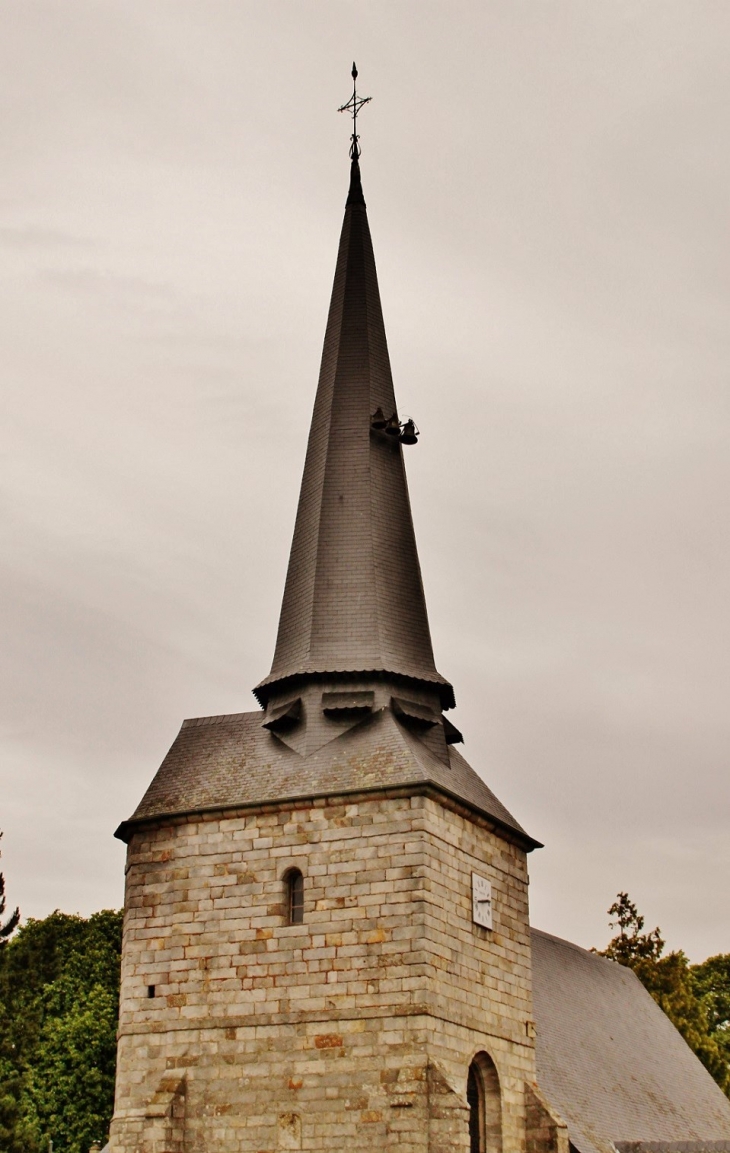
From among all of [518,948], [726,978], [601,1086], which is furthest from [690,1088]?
[726,978]

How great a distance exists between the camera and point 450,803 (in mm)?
19969

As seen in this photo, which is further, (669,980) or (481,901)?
(669,980)

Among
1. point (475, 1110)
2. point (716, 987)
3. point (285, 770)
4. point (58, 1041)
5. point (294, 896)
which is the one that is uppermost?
point (716, 987)

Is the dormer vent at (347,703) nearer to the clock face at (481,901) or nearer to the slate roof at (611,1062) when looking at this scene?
the clock face at (481,901)

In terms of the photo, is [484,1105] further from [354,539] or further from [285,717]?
[354,539]

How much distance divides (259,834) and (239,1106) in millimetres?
3615

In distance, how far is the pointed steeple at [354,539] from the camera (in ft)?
70.2

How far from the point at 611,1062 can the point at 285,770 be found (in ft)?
39.0

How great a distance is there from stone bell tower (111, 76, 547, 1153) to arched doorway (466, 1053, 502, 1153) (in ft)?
0.09

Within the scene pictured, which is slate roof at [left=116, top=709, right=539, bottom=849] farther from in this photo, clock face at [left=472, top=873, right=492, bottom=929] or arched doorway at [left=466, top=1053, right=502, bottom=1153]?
arched doorway at [left=466, top=1053, right=502, bottom=1153]

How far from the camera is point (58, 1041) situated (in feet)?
116

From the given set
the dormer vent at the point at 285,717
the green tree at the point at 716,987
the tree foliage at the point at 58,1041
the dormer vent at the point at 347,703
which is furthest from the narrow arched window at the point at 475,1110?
the green tree at the point at 716,987

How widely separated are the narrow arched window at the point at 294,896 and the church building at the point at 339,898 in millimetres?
34

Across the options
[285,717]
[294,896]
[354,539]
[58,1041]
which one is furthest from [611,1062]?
[58,1041]
